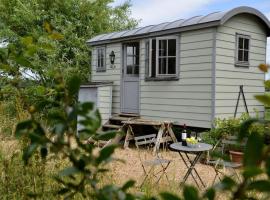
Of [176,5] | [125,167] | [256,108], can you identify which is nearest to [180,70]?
[256,108]

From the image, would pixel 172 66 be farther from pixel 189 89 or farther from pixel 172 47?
pixel 189 89

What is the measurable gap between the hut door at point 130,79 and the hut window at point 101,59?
0.99 m

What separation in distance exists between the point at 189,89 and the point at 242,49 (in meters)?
1.76

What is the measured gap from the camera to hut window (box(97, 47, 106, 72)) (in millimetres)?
11648

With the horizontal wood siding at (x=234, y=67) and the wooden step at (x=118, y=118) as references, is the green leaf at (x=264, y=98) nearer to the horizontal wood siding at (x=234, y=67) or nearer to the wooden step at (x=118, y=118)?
the horizontal wood siding at (x=234, y=67)

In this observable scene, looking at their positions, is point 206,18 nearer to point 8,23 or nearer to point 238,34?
point 238,34

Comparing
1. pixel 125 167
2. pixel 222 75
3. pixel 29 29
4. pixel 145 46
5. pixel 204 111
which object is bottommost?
pixel 125 167

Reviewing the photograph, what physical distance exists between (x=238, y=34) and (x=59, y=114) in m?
9.04

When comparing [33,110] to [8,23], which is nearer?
[33,110]

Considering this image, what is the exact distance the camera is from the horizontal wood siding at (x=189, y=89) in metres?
8.62

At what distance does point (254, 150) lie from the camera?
0.63m

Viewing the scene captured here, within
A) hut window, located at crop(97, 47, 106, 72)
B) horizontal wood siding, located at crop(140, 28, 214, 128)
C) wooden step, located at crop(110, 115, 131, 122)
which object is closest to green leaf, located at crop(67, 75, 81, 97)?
horizontal wood siding, located at crop(140, 28, 214, 128)

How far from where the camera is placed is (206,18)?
28.4 feet

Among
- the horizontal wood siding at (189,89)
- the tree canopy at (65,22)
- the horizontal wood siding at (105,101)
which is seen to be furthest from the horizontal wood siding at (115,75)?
the tree canopy at (65,22)
